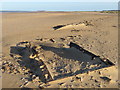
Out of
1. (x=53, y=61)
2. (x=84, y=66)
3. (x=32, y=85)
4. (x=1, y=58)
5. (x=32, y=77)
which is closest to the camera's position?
(x=32, y=85)

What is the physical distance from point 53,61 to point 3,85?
7.25 feet

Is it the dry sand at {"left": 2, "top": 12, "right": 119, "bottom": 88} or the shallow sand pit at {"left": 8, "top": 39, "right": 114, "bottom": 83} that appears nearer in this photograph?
the dry sand at {"left": 2, "top": 12, "right": 119, "bottom": 88}

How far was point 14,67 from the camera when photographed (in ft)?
22.9

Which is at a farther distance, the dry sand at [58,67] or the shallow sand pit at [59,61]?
the shallow sand pit at [59,61]

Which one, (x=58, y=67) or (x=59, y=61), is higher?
(x=59, y=61)

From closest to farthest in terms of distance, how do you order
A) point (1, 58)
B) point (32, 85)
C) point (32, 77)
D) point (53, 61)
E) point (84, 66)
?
point (32, 85), point (32, 77), point (84, 66), point (53, 61), point (1, 58)

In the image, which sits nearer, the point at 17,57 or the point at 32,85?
the point at 32,85

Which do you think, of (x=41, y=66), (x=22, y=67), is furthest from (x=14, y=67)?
(x=41, y=66)

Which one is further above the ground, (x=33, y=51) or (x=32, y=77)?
(x=33, y=51)

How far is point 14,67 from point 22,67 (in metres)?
0.31

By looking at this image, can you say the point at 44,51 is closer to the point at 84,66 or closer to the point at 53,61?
the point at 53,61

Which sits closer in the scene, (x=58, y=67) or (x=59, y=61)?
(x=58, y=67)

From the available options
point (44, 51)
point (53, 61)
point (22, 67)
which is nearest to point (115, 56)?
point (53, 61)

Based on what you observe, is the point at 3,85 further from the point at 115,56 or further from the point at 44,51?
the point at 115,56
